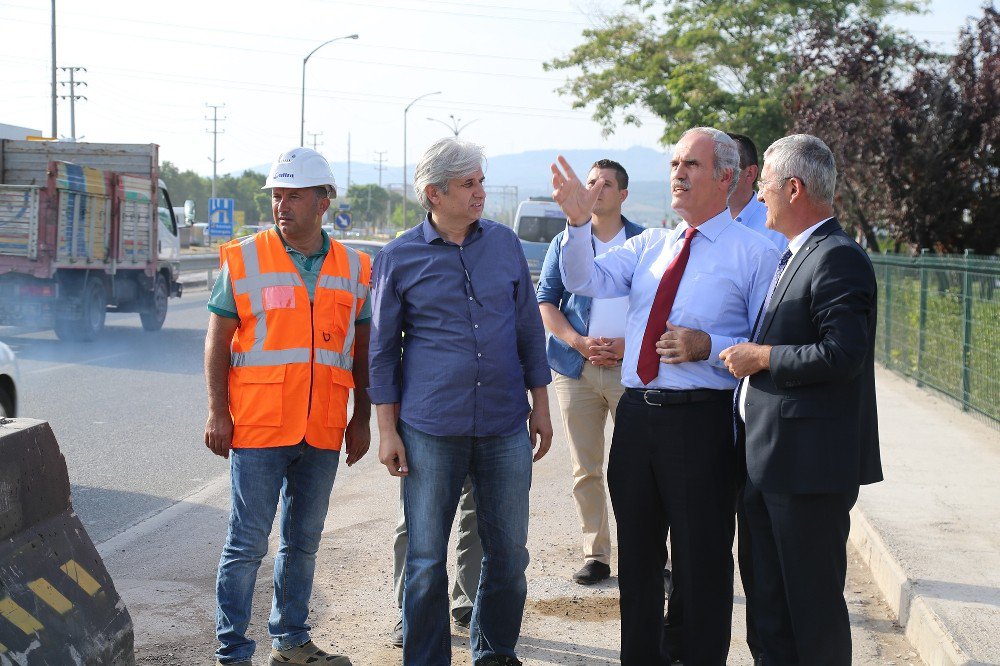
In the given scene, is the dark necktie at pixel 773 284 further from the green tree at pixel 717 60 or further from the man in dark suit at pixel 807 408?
the green tree at pixel 717 60

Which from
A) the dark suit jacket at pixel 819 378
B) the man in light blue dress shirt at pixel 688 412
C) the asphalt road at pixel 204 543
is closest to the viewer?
the dark suit jacket at pixel 819 378

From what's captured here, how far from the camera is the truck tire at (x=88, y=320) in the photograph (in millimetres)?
17438

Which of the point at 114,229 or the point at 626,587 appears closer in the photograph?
the point at 626,587

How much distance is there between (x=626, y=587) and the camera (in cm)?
417

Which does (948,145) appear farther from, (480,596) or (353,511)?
(480,596)

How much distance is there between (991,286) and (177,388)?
27.6 feet

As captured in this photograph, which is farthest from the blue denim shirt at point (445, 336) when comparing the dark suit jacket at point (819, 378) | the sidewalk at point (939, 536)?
the sidewalk at point (939, 536)

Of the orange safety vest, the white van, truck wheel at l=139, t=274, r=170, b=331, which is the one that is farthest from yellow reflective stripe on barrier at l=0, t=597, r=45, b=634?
the white van

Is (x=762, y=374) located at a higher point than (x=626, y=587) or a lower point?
higher

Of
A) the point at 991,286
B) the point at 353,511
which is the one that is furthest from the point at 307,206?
the point at 991,286

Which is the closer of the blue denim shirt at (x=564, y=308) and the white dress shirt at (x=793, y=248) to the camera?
the white dress shirt at (x=793, y=248)

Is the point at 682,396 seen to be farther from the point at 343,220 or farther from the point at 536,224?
the point at 343,220

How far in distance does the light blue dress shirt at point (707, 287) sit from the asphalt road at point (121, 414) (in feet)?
12.6

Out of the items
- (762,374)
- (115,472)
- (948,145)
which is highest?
(948,145)
